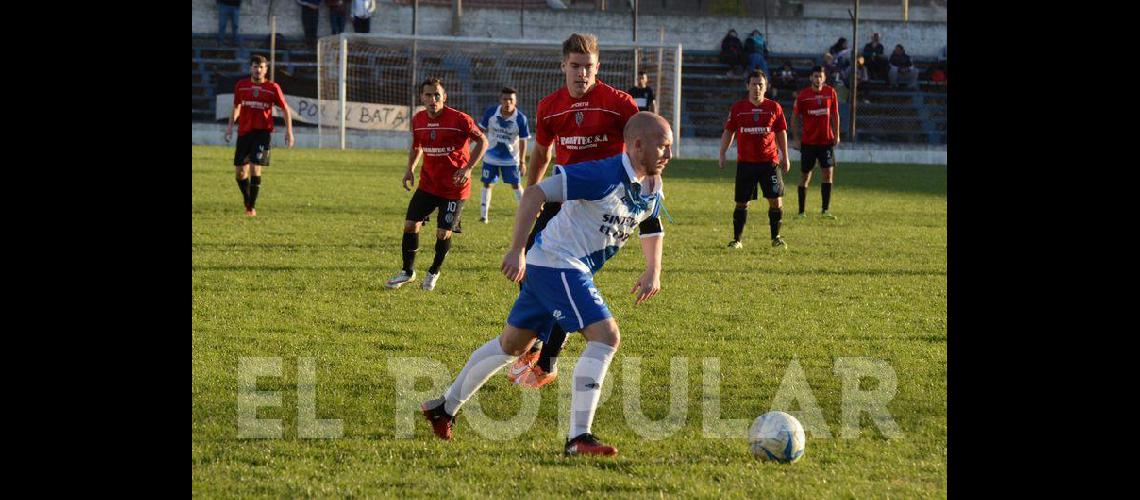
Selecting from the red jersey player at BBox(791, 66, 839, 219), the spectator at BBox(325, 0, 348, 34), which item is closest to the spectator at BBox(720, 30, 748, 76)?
the spectator at BBox(325, 0, 348, 34)

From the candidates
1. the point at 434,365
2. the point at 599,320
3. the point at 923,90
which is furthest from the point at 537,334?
the point at 923,90

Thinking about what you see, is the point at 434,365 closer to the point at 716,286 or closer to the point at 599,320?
the point at 599,320

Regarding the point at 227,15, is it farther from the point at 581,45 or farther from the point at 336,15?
the point at 581,45

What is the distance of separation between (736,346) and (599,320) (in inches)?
107

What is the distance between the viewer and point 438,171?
1099 centimetres

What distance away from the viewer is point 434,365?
741 cm

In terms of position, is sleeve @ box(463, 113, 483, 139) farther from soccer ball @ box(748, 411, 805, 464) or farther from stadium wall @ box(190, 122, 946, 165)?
stadium wall @ box(190, 122, 946, 165)

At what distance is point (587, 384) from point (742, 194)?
8.72 meters

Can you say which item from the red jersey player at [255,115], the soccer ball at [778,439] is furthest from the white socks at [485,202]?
the soccer ball at [778,439]

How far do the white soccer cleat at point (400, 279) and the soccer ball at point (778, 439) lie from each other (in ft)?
18.1

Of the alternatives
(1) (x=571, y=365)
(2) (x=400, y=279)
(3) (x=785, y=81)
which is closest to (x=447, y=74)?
(3) (x=785, y=81)

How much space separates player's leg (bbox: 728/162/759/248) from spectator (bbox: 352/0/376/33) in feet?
68.6

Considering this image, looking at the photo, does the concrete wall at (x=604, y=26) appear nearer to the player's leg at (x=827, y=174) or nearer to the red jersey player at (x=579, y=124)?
the player's leg at (x=827, y=174)

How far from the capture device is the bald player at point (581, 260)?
5.45m
